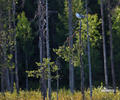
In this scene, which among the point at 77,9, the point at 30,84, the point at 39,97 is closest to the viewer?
the point at 39,97

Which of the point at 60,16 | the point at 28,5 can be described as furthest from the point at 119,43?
the point at 28,5

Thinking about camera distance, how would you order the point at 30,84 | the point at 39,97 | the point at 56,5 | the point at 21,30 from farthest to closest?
1. the point at 56,5
2. the point at 30,84
3. the point at 21,30
4. the point at 39,97

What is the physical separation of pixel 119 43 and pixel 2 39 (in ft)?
67.0

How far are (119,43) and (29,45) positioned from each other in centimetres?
1088

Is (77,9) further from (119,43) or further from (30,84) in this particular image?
(30,84)

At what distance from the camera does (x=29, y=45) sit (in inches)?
1353

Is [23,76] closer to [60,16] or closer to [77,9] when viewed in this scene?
[60,16]

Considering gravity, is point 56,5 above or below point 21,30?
above

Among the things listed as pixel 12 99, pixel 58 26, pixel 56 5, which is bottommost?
pixel 12 99

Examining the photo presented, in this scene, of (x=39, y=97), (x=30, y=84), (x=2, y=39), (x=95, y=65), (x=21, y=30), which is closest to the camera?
(x=39, y=97)

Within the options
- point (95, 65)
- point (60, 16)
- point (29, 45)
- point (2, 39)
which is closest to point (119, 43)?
point (95, 65)

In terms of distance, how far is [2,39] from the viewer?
17578 millimetres

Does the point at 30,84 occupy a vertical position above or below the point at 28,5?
below

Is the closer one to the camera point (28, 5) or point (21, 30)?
point (21, 30)
